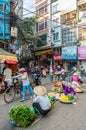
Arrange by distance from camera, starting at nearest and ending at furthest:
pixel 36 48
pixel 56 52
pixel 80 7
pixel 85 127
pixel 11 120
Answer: pixel 85 127
pixel 11 120
pixel 80 7
pixel 56 52
pixel 36 48

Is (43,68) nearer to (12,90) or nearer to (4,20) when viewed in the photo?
(4,20)

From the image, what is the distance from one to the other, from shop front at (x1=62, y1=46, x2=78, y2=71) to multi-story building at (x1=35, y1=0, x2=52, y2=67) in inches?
142

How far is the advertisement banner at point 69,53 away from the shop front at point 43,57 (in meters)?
3.45

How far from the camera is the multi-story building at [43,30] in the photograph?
1453 inches

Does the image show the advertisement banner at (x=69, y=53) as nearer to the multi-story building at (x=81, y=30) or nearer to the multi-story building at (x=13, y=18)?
the multi-story building at (x=81, y=30)

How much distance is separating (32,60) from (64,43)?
815cm

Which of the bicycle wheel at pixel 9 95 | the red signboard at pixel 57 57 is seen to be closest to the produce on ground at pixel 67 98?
the bicycle wheel at pixel 9 95

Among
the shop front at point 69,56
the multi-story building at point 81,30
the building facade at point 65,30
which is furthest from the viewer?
the shop front at point 69,56

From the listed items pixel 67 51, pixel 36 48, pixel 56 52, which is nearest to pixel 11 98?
pixel 67 51

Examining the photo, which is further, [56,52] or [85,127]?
[56,52]

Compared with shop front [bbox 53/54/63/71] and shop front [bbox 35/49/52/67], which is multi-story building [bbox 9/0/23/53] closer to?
shop front [bbox 53/54/63/71]

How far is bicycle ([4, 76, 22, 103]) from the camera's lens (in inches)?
441

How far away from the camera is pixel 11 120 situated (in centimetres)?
774

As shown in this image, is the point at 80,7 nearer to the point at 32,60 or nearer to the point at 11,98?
the point at 32,60
